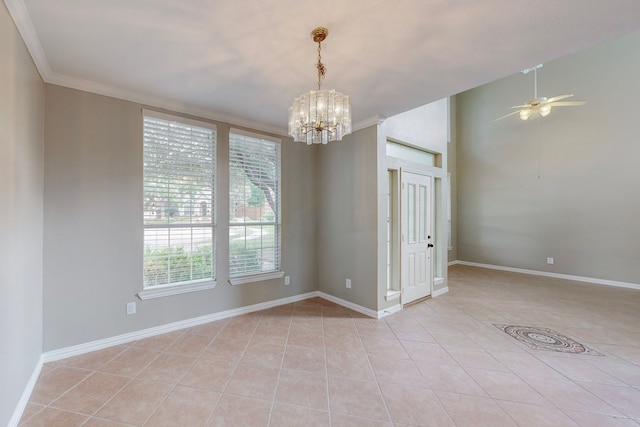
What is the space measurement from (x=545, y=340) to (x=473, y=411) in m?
1.74

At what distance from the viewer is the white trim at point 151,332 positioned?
2.37 meters

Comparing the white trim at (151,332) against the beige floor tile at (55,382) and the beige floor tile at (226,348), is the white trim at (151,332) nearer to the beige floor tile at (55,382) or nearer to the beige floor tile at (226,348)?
the beige floor tile at (55,382)

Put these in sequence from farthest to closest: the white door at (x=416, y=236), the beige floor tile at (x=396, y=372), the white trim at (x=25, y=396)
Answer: the white door at (x=416, y=236), the beige floor tile at (x=396, y=372), the white trim at (x=25, y=396)

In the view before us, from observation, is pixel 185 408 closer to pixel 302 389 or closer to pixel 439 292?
pixel 302 389

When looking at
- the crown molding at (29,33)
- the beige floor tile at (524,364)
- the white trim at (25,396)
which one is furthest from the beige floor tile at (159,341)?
the beige floor tile at (524,364)

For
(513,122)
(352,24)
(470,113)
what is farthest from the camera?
(470,113)

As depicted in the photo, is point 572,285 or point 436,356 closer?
point 436,356

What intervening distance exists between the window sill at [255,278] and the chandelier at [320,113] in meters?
2.28

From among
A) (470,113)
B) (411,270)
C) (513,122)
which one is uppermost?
(470,113)

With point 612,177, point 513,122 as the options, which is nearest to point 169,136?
point 513,122

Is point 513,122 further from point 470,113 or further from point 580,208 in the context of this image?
point 580,208

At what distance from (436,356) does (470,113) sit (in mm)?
6714

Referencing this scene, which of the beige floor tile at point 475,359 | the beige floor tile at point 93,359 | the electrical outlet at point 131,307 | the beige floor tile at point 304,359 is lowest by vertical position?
the beige floor tile at point 475,359

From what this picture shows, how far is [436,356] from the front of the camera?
2.43 m
